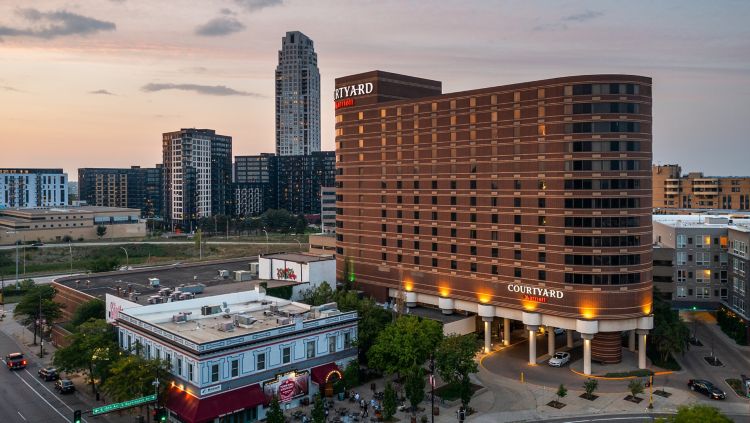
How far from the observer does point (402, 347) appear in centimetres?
7656

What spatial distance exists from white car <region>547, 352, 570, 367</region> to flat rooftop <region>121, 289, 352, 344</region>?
3387 centimetres

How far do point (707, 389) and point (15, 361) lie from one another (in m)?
99.4

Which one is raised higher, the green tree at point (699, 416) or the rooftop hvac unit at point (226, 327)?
the rooftop hvac unit at point (226, 327)

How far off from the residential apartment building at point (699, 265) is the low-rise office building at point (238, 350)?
75966mm

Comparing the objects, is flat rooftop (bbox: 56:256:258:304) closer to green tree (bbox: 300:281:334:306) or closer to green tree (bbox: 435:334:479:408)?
green tree (bbox: 300:281:334:306)

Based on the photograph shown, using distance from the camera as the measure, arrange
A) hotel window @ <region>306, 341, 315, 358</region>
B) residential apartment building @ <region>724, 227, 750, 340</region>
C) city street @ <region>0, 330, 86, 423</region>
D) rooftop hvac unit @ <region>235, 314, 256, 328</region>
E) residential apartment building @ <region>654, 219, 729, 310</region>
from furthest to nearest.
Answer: residential apartment building @ <region>654, 219, 729, 310</region> → residential apartment building @ <region>724, 227, 750, 340</region> → hotel window @ <region>306, 341, 315, 358</region> → rooftop hvac unit @ <region>235, 314, 256, 328</region> → city street @ <region>0, 330, 86, 423</region>

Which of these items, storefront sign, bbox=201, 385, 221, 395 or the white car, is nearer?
storefront sign, bbox=201, 385, 221, 395

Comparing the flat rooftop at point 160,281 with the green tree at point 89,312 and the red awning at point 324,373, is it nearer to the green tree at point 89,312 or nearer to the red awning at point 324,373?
the green tree at point 89,312

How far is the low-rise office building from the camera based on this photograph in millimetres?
64312

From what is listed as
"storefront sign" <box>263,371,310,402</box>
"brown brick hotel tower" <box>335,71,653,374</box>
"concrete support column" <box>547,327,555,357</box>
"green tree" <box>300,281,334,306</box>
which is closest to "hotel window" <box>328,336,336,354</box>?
"storefront sign" <box>263,371,310,402</box>

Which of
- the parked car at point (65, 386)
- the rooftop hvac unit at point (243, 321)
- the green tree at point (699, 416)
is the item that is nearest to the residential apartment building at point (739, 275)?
the green tree at point (699, 416)

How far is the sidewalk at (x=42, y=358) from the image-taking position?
69.2m

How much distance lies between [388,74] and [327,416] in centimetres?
7135

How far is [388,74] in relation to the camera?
11675 centimetres
